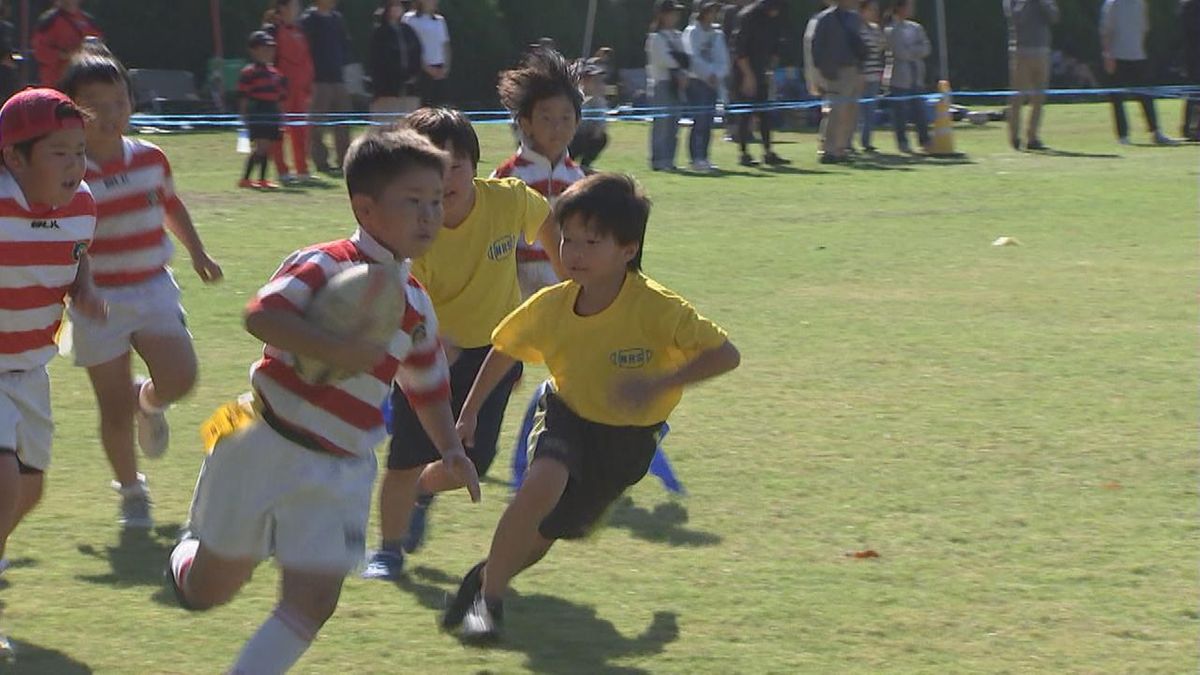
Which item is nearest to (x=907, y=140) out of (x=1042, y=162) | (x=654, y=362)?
(x=1042, y=162)

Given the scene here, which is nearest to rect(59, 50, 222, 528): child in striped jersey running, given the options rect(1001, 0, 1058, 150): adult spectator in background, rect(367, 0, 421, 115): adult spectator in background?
rect(367, 0, 421, 115): adult spectator in background

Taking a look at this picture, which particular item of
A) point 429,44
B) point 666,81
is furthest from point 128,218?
point 666,81

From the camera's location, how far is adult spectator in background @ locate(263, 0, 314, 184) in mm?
18438

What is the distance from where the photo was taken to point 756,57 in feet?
69.4

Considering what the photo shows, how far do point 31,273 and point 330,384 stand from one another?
1.39 m

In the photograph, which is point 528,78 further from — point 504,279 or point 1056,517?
point 1056,517

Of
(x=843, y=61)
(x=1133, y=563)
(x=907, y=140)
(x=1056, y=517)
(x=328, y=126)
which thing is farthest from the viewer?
(x=907, y=140)

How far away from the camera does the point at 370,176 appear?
4332mm

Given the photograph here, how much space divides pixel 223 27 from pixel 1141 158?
1209cm

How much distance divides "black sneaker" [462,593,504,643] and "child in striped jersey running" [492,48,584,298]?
74.9 inches

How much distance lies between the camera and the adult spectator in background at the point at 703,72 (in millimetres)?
19938

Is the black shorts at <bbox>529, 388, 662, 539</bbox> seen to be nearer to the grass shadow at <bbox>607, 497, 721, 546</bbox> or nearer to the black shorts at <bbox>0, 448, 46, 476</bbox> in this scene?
the grass shadow at <bbox>607, 497, 721, 546</bbox>

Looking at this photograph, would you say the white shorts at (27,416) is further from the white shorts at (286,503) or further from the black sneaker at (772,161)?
the black sneaker at (772,161)

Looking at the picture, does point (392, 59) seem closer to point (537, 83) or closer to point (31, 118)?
point (537, 83)
